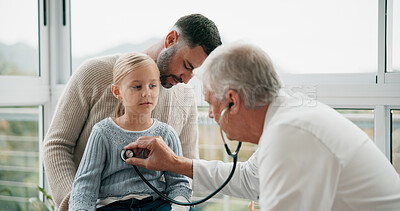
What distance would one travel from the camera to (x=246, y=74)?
1.07 meters

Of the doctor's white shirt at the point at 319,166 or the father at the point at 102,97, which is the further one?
the father at the point at 102,97

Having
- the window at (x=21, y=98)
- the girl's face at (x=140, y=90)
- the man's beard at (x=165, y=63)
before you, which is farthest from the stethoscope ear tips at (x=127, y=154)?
the window at (x=21, y=98)

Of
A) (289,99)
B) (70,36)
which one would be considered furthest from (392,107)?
(70,36)

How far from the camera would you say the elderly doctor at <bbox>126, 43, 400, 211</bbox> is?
3.06 feet

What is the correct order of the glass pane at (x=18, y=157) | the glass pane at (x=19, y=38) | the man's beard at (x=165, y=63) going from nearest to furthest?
the man's beard at (x=165, y=63)
the glass pane at (x=19, y=38)
the glass pane at (x=18, y=157)

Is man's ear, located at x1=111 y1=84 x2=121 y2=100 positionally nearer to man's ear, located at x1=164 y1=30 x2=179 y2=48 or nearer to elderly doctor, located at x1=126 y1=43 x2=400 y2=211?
man's ear, located at x1=164 y1=30 x2=179 y2=48

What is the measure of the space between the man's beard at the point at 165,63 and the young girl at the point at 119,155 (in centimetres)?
5

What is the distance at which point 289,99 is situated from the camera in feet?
3.68

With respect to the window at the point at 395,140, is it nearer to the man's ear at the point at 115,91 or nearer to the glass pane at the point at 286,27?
the glass pane at the point at 286,27

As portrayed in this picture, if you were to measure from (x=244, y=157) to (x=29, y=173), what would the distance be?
4.45 ft

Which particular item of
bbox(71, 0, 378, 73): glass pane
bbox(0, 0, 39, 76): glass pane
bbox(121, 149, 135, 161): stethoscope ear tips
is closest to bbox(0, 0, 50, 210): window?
bbox(0, 0, 39, 76): glass pane

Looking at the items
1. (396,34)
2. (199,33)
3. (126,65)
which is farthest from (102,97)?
(396,34)

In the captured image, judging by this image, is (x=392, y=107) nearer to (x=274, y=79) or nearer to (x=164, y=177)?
(x=274, y=79)

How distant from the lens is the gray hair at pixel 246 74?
1.07 metres
